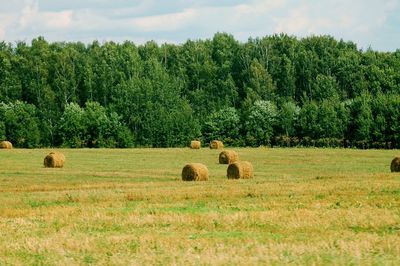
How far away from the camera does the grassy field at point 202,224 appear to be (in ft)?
53.8

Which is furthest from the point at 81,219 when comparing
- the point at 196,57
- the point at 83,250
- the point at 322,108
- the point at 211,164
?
the point at 196,57

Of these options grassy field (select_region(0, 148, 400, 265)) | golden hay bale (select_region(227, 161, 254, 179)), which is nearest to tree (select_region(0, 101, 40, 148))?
golden hay bale (select_region(227, 161, 254, 179))

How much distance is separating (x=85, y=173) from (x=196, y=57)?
92.6m

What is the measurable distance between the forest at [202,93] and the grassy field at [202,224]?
70.1 meters

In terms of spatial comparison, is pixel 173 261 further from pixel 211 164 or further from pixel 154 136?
pixel 154 136

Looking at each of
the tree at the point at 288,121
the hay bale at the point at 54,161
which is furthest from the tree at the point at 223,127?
the hay bale at the point at 54,161

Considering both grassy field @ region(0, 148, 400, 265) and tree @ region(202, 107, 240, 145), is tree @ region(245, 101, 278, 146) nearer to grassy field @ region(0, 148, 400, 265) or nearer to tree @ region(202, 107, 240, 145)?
tree @ region(202, 107, 240, 145)

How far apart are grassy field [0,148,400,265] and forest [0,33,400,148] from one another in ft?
230

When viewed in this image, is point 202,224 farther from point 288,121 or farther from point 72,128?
point 288,121

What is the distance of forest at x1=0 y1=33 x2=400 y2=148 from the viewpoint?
11081 cm

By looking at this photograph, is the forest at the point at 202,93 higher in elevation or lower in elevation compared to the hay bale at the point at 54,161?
higher

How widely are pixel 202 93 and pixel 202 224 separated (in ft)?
364

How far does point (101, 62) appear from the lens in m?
131

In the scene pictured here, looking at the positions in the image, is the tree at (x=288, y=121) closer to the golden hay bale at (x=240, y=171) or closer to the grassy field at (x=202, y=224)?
the golden hay bale at (x=240, y=171)
